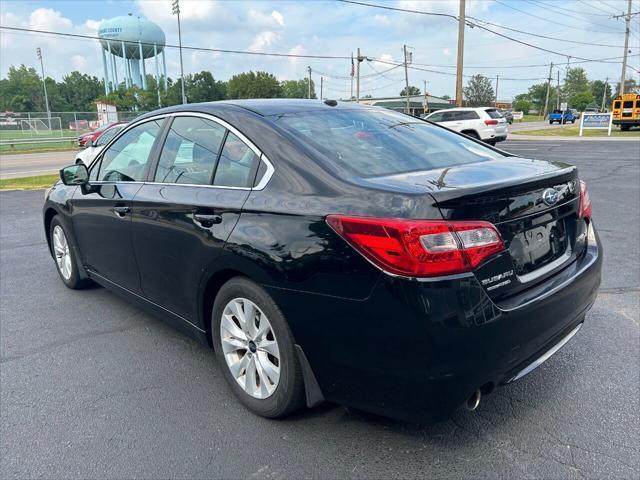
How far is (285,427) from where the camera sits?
8.95ft

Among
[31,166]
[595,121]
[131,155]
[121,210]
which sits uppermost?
[131,155]

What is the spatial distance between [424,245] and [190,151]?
71.4 inches

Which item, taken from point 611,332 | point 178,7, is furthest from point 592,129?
point 611,332

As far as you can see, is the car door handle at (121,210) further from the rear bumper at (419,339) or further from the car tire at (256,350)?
the rear bumper at (419,339)

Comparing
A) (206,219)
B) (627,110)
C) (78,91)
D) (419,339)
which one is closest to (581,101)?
(627,110)

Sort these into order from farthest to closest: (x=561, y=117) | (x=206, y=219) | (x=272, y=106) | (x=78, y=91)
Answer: (x=78, y=91) → (x=561, y=117) → (x=272, y=106) → (x=206, y=219)

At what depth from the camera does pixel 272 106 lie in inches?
128

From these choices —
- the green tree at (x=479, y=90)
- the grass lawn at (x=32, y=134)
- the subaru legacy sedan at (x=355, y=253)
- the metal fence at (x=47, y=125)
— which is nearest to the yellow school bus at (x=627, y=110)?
the metal fence at (x=47, y=125)

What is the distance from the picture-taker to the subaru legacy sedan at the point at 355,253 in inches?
83.5

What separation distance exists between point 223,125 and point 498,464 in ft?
7.52

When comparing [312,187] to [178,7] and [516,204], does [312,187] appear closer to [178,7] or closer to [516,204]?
[516,204]

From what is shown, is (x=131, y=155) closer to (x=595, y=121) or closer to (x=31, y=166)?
(x=31, y=166)

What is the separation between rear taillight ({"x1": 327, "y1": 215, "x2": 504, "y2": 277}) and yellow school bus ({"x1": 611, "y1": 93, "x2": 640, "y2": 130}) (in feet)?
131

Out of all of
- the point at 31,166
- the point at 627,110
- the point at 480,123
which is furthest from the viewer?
the point at 627,110
